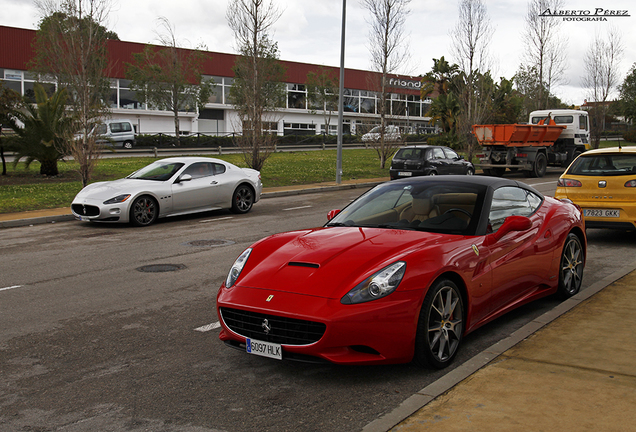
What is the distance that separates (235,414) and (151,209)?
34.0ft

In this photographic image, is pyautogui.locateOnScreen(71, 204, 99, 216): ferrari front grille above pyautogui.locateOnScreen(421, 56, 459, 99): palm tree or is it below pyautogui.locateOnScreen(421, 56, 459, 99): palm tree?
below

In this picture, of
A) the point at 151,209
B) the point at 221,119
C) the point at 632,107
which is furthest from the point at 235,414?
the point at 632,107

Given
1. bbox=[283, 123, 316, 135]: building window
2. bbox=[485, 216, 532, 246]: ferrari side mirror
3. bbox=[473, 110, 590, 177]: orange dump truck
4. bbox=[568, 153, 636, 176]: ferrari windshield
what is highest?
bbox=[283, 123, 316, 135]: building window

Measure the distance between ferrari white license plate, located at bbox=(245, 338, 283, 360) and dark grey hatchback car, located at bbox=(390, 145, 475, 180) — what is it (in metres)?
20.3

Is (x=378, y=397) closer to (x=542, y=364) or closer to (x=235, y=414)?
(x=235, y=414)

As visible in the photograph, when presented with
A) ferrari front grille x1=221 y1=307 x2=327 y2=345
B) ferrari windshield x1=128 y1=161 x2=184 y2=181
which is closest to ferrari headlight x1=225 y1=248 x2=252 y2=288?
ferrari front grille x1=221 y1=307 x2=327 y2=345

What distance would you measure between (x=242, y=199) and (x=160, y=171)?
7.37 feet

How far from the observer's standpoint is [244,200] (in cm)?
1580

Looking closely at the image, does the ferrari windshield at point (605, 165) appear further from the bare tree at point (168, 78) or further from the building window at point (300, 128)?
the building window at point (300, 128)

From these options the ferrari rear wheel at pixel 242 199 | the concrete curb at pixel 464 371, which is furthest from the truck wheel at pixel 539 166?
the concrete curb at pixel 464 371

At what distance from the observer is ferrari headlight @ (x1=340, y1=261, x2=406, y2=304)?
436cm

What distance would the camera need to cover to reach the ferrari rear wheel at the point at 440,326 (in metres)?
4.57

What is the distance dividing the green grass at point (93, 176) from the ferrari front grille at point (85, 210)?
299 centimetres

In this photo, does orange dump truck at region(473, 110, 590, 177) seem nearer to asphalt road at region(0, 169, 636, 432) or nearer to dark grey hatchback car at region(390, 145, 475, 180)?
dark grey hatchback car at region(390, 145, 475, 180)
